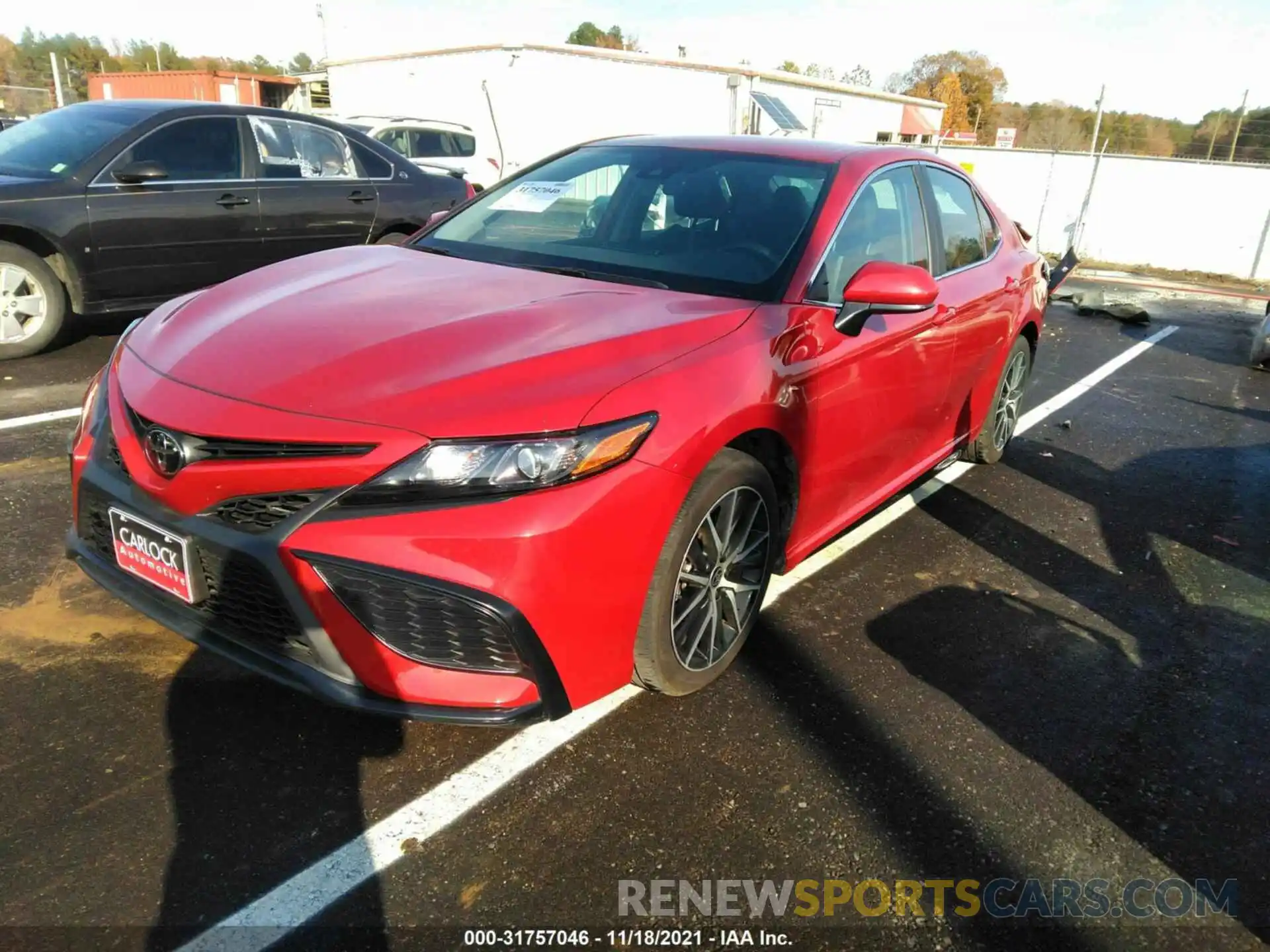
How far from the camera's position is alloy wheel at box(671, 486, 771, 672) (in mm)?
2598

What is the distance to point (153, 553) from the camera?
230cm

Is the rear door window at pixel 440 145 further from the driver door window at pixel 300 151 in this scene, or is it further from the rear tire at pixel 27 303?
the rear tire at pixel 27 303

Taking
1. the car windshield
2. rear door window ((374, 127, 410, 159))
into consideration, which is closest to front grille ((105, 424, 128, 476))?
the car windshield

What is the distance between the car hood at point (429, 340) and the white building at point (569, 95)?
18.3 metres

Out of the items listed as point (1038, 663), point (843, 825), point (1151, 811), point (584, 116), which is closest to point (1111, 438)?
point (1038, 663)

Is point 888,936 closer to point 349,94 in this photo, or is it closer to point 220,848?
point 220,848

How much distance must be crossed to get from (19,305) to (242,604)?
15.6ft

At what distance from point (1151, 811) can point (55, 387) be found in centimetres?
578

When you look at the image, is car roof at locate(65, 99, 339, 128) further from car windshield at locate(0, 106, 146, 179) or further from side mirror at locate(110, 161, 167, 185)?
side mirror at locate(110, 161, 167, 185)

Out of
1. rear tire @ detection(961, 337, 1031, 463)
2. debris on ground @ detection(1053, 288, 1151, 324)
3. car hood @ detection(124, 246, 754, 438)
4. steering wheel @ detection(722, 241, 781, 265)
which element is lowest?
debris on ground @ detection(1053, 288, 1151, 324)

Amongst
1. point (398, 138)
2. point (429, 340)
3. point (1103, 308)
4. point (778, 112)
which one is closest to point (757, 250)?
point (429, 340)

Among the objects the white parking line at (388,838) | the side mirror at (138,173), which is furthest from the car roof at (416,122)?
the white parking line at (388,838)

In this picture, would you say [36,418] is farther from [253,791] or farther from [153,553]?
[253,791]

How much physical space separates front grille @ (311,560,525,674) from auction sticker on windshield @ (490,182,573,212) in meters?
2.05
